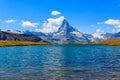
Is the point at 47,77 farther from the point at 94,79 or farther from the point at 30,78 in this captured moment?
the point at 94,79

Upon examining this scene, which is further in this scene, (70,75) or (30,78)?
(70,75)

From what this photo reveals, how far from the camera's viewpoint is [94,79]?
45062 mm

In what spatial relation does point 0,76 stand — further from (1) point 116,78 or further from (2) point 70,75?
(1) point 116,78

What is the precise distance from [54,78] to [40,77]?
2.61 meters

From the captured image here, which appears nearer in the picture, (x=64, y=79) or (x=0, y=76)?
(x=64, y=79)

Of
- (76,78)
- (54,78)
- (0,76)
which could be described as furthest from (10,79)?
(76,78)

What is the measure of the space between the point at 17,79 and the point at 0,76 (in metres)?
4.79

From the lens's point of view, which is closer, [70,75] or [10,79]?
[10,79]

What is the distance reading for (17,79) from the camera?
45.6m

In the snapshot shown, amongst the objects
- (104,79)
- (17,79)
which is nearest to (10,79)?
(17,79)

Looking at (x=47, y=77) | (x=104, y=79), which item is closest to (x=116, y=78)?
(x=104, y=79)

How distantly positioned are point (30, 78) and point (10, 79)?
3351mm

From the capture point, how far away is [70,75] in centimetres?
5006

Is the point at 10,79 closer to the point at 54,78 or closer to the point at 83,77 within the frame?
the point at 54,78
